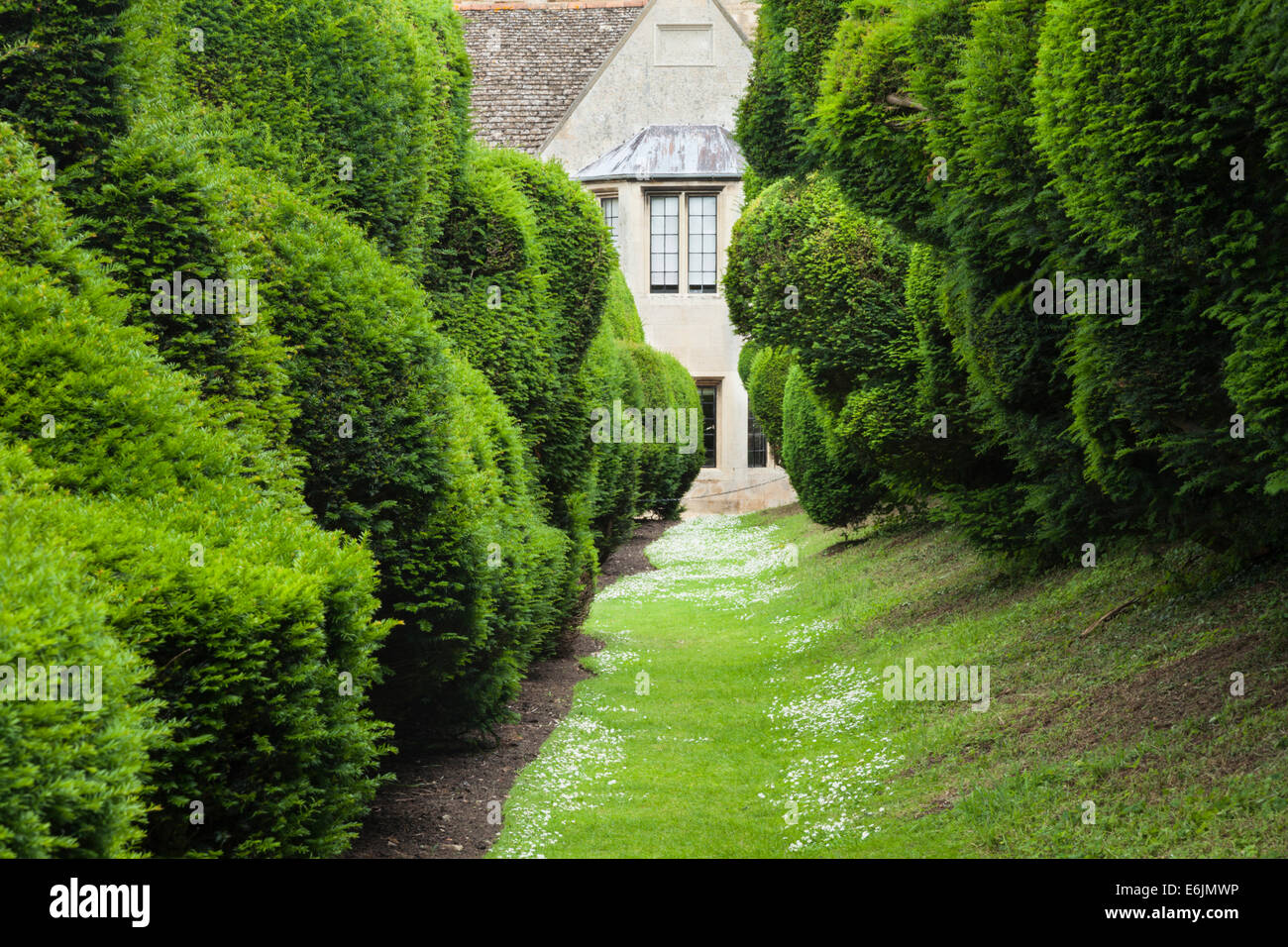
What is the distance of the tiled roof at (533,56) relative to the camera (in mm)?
35625

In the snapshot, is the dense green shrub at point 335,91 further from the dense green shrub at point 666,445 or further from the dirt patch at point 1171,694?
the dense green shrub at point 666,445

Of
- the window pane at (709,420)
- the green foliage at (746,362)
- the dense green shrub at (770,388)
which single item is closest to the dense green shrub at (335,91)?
the dense green shrub at (770,388)

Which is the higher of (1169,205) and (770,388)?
(1169,205)

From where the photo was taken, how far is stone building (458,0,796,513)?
1297 inches

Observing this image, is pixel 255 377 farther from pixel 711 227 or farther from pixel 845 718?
pixel 711 227

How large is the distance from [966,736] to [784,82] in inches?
316

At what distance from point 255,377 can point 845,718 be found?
18.5 ft

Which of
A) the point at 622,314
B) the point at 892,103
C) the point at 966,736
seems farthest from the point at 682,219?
the point at 966,736

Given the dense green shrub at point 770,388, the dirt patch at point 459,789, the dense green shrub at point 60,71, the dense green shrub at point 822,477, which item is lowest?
the dirt patch at point 459,789

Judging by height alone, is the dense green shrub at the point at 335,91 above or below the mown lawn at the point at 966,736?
above

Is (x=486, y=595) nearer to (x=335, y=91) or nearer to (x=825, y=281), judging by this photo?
(x=335, y=91)

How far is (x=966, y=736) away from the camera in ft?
27.4

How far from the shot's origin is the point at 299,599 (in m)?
4.79

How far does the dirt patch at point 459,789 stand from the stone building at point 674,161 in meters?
21.5
